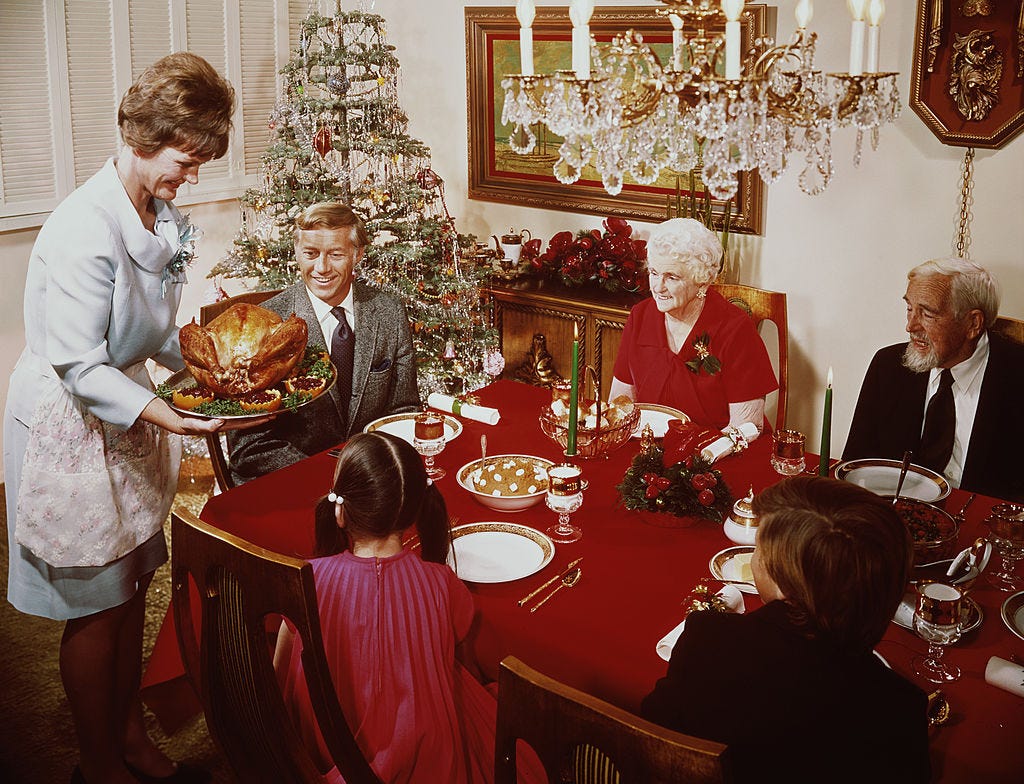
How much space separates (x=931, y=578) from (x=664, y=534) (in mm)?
528

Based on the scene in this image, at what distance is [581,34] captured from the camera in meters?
1.95

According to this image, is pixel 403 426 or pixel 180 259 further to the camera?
pixel 403 426

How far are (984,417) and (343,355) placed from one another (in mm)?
1776

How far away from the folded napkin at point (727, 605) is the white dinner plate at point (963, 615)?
10.7 inches

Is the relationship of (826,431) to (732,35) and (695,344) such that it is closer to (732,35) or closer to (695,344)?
(732,35)

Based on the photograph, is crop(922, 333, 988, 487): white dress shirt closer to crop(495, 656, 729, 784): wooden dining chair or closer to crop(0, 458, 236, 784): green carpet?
crop(495, 656, 729, 784): wooden dining chair

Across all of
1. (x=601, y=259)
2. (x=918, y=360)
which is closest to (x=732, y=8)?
(x=918, y=360)

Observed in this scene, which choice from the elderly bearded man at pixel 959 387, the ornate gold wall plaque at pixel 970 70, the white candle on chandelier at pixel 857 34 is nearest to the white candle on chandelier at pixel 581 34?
the white candle on chandelier at pixel 857 34

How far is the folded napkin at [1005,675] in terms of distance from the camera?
158cm

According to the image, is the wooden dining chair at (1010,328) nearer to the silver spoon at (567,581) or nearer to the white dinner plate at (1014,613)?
the white dinner plate at (1014,613)

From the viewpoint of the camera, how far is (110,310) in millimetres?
2160

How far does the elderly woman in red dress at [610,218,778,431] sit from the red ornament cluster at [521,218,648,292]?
1.23 m

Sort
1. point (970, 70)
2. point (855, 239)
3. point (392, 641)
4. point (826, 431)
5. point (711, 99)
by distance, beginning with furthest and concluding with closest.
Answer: point (855, 239)
point (970, 70)
point (826, 431)
point (711, 99)
point (392, 641)

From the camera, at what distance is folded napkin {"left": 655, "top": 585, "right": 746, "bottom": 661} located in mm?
1679
